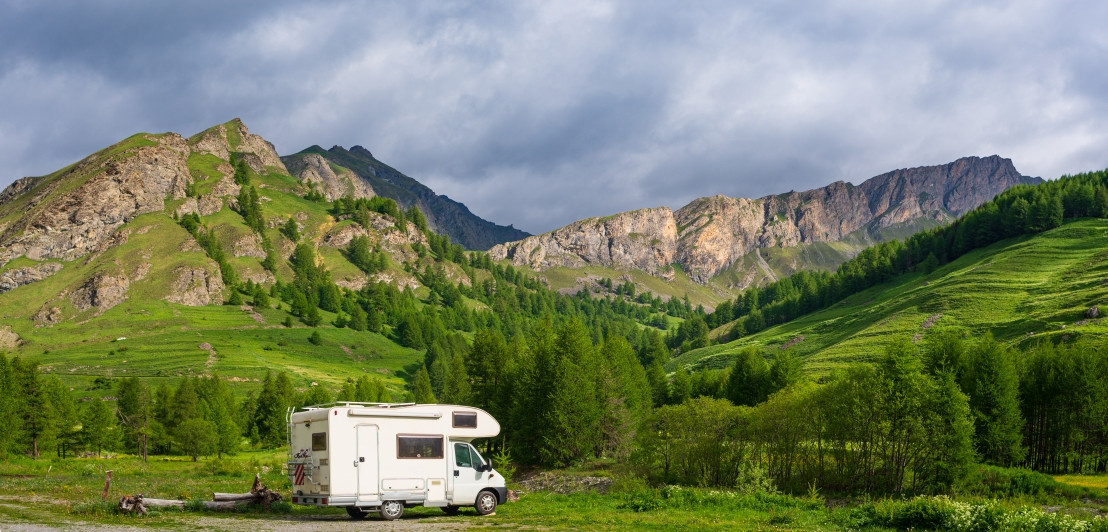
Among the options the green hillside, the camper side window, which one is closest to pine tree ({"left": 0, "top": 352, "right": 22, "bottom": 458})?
the camper side window

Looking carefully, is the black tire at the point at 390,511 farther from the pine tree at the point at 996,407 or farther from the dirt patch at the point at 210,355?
the dirt patch at the point at 210,355

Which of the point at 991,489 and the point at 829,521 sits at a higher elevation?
the point at 829,521

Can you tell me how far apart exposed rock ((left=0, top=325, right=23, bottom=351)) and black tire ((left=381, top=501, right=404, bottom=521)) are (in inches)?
7859

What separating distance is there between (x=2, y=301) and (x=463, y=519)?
238966 mm

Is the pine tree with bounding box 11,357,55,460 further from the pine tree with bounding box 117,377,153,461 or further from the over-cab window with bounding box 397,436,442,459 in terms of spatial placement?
the over-cab window with bounding box 397,436,442,459

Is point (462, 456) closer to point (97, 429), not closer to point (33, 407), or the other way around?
point (33, 407)

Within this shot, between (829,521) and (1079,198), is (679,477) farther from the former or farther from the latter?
(1079,198)

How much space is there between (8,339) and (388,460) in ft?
681

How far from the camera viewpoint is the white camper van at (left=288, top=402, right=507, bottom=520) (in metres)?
23.6

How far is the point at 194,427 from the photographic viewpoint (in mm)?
78688

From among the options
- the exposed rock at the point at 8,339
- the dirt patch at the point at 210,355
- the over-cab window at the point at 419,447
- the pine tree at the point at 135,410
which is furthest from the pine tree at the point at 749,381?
the exposed rock at the point at 8,339

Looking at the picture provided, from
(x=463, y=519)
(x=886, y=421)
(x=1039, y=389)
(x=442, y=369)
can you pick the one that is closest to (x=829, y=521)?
(x=463, y=519)

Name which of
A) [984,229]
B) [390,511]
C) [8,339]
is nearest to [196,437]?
[390,511]

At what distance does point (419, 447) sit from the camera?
25266mm
